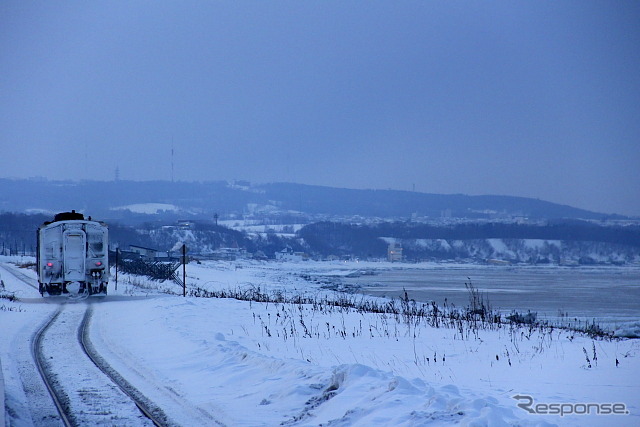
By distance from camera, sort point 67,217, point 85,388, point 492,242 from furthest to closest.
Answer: point 492,242 → point 67,217 → point 85,388

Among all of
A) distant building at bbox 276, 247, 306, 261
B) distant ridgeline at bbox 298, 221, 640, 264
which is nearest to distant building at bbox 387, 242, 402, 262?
distant ridgeline at bbox 298, 221, 640, 264

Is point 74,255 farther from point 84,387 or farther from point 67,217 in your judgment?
point 84,387

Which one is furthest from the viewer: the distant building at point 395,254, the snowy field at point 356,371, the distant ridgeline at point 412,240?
the distant building at point 395,254

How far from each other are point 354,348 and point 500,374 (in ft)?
12.5

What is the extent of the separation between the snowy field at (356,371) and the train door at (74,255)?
32.4 feet

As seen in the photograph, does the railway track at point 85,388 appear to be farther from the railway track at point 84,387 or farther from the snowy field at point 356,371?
the snowy field at point 356,371

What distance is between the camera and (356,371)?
9922mm

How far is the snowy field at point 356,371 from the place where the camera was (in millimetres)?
8469

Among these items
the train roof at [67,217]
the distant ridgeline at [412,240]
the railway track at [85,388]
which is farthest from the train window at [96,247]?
the distant ridgeline at [412,240]

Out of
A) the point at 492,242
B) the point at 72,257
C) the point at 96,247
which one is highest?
the point at 96,247

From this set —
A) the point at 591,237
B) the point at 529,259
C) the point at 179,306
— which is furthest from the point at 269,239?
the point at 179,306

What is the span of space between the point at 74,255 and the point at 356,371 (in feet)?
75.5

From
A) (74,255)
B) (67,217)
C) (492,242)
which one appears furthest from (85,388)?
(492,242)

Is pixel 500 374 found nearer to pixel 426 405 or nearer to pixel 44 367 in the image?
pixel 426 405
